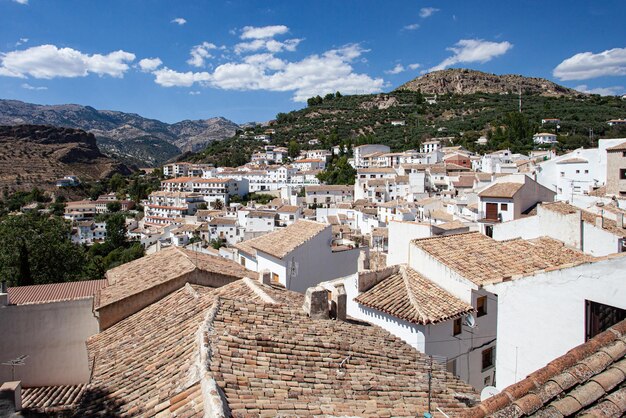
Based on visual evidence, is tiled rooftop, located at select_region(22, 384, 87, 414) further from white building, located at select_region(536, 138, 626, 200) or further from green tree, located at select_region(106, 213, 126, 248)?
green tree, located at select_region(106, 213, 126, 248)

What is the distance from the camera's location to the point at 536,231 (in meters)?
14.7

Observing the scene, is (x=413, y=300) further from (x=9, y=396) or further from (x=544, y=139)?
(x=544, y=139)

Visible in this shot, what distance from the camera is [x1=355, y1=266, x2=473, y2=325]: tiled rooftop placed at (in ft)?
32.8

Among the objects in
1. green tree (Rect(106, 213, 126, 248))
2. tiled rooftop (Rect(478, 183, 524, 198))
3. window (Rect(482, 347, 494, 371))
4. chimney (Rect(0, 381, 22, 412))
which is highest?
tiled rooftop (Rect(478, 183, 524, 198))

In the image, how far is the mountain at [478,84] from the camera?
522 ft

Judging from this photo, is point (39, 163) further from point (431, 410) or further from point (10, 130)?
point (431, 410)

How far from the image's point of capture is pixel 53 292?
11.5 metres

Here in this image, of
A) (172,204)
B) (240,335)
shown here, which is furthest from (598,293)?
(172,204)

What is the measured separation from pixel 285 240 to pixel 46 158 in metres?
143

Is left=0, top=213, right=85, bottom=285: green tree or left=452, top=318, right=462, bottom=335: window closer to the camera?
left=452, top=318, right=462, bottom=335: window

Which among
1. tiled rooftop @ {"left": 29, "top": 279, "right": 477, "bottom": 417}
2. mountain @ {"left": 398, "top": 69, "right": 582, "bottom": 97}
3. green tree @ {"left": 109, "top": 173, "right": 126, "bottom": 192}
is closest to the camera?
tiled rooftop @ {"left": 29, "top": 279, "right": 477, "bottom": 417}

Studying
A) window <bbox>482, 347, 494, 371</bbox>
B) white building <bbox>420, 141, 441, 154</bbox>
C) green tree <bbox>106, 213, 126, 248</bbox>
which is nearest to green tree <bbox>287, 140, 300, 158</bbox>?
white building <bbox>420, 141, 441, 154</bbox>

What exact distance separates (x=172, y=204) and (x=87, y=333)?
84.1 metres

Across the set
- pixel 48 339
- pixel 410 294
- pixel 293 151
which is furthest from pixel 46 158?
pixel 410 294
